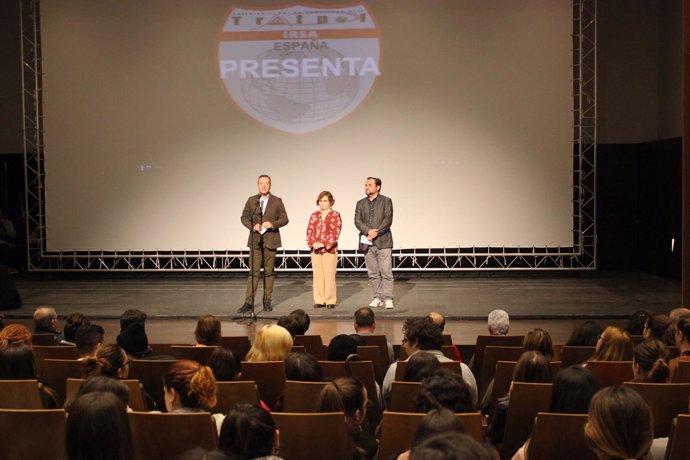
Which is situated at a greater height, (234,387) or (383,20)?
(383,20)

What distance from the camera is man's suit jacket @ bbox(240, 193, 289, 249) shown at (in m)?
9.64

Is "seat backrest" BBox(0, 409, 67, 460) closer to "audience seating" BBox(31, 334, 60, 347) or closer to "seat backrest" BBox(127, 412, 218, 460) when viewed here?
"seat backrest" BBox(127, 412, 218, 460)

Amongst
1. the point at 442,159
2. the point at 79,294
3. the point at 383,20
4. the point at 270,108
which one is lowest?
the point at 79,294

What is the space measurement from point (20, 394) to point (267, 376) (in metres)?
1.27

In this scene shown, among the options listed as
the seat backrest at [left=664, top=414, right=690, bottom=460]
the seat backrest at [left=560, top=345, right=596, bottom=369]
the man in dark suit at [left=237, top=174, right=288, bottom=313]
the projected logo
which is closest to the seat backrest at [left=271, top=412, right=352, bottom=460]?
the seat backrest at [left=664, top=414, right=690, bottom=460]

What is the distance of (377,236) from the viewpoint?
9.89 m

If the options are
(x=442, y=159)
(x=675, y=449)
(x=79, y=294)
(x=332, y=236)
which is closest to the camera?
(x=675, y=449)

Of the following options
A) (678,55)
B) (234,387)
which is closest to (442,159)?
(678,55)

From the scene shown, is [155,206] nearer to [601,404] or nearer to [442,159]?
[442,159]

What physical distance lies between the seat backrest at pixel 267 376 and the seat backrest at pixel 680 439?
2.15 m

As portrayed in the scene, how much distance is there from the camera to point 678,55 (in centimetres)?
1233

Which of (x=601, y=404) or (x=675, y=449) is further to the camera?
(x=675, y=449)

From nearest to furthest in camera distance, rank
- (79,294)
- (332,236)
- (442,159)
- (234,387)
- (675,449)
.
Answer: (675,449), (234,387), (332,236), (79,294), (442,159)

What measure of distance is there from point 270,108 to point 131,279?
3.27m
